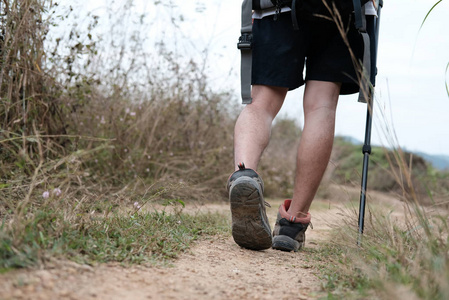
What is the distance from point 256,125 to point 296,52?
0.35m

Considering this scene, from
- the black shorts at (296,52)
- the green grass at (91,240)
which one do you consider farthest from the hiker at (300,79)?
the green grass at (91,240)

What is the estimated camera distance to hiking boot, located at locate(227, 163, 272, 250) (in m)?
1.76

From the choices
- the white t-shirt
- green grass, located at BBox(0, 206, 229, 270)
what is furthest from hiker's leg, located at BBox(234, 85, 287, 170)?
green grass, located at BBox(0, 206, 229, 270)

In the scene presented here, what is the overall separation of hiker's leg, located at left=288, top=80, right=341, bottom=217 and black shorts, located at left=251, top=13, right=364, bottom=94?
56 mm

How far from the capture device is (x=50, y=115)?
9.59ft

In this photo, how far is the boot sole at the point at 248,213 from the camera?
5.76 ft

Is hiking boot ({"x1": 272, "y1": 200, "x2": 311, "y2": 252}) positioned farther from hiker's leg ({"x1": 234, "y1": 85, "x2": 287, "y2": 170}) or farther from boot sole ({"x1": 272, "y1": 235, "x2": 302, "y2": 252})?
hiker's leg ({"x1": 234, "y1": 85, "x2": 287, "y2": 170})

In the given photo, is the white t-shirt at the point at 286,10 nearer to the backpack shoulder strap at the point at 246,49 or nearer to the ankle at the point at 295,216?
the backpack shoulder strap at the point at 246,49

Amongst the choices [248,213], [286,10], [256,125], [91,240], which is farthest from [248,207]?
[286,10]

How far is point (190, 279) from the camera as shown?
4.56ft

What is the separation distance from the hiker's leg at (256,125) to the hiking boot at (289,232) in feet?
1.13

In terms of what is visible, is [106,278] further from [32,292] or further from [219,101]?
[219,101]

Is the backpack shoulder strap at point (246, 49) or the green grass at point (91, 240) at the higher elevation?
the backpack shoulder strap at point (246, 49)

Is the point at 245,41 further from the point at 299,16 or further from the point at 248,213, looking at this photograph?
the point at 248,213
